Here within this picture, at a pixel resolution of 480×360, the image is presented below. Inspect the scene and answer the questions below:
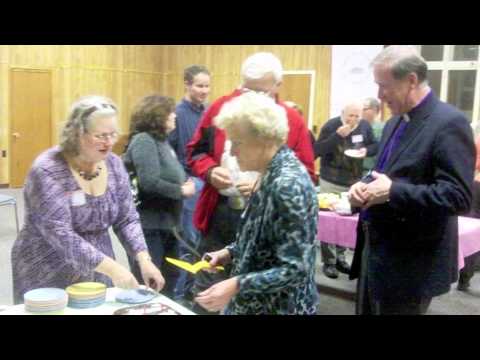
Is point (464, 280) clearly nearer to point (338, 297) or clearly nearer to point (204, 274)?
point (338, 297)

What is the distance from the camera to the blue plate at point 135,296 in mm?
1673

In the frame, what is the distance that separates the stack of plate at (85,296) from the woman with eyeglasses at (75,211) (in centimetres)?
10

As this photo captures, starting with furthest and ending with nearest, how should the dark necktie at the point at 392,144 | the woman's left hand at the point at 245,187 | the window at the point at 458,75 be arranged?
the window at the point at 458,75
the woman's left hand at the point at 245,187
the dark necktie at the point at 392,144

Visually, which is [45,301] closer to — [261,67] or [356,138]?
[261,67]

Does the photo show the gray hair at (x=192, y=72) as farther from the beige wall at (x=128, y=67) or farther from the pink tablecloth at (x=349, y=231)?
the beige wall at (x=128, y=67)

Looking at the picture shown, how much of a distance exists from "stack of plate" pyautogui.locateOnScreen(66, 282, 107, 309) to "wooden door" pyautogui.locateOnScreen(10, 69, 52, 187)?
7.11 metres

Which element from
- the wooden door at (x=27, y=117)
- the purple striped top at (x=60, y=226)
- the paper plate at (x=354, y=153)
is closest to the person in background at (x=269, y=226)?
the purple striped top at (x=60, y=226)

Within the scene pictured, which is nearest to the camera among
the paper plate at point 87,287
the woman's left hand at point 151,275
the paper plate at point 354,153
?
the paper plate at point 87,287

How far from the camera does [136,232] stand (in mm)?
2010

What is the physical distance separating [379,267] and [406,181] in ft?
1.00

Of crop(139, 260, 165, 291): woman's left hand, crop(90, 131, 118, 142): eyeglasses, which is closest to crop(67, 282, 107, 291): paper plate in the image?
crop(139, 260, 165, 291): woman's left hand

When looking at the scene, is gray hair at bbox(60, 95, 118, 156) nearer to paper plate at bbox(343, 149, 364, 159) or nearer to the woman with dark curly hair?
the woman with dark curly hair

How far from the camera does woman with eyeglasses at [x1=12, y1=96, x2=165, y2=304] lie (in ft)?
5.72

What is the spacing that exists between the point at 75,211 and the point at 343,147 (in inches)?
105
